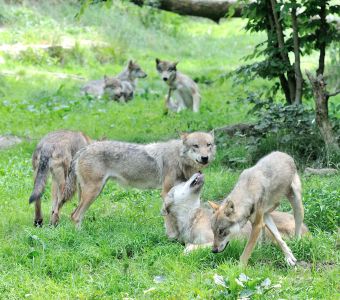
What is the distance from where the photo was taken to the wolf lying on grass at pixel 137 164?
8914 mm

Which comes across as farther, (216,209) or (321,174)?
(321,174)

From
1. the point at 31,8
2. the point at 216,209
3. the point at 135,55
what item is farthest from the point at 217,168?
the point at 31,8

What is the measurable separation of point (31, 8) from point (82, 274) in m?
20.6

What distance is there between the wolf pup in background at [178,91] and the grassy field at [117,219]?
33 cm

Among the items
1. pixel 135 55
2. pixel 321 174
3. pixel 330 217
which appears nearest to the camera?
pixel 330 217

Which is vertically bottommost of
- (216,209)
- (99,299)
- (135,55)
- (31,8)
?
(99,299)

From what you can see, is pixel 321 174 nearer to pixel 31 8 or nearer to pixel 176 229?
pixel 176 229

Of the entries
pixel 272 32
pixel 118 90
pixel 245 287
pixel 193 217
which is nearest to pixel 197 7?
pixel 118 90

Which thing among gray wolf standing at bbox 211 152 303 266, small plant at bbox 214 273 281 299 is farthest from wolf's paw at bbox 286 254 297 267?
small plant at bbox 214 273 281 299

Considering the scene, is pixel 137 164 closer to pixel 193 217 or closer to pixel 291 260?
pixel 193 217

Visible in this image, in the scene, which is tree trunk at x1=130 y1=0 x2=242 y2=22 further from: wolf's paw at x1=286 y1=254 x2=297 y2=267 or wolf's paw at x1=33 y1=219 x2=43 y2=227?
wolf's paw at x1=286 y1=254 x2=297 y2=267

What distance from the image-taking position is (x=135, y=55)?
989 inches

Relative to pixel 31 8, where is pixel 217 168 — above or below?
below

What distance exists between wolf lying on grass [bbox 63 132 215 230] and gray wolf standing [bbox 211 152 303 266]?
1315mm
